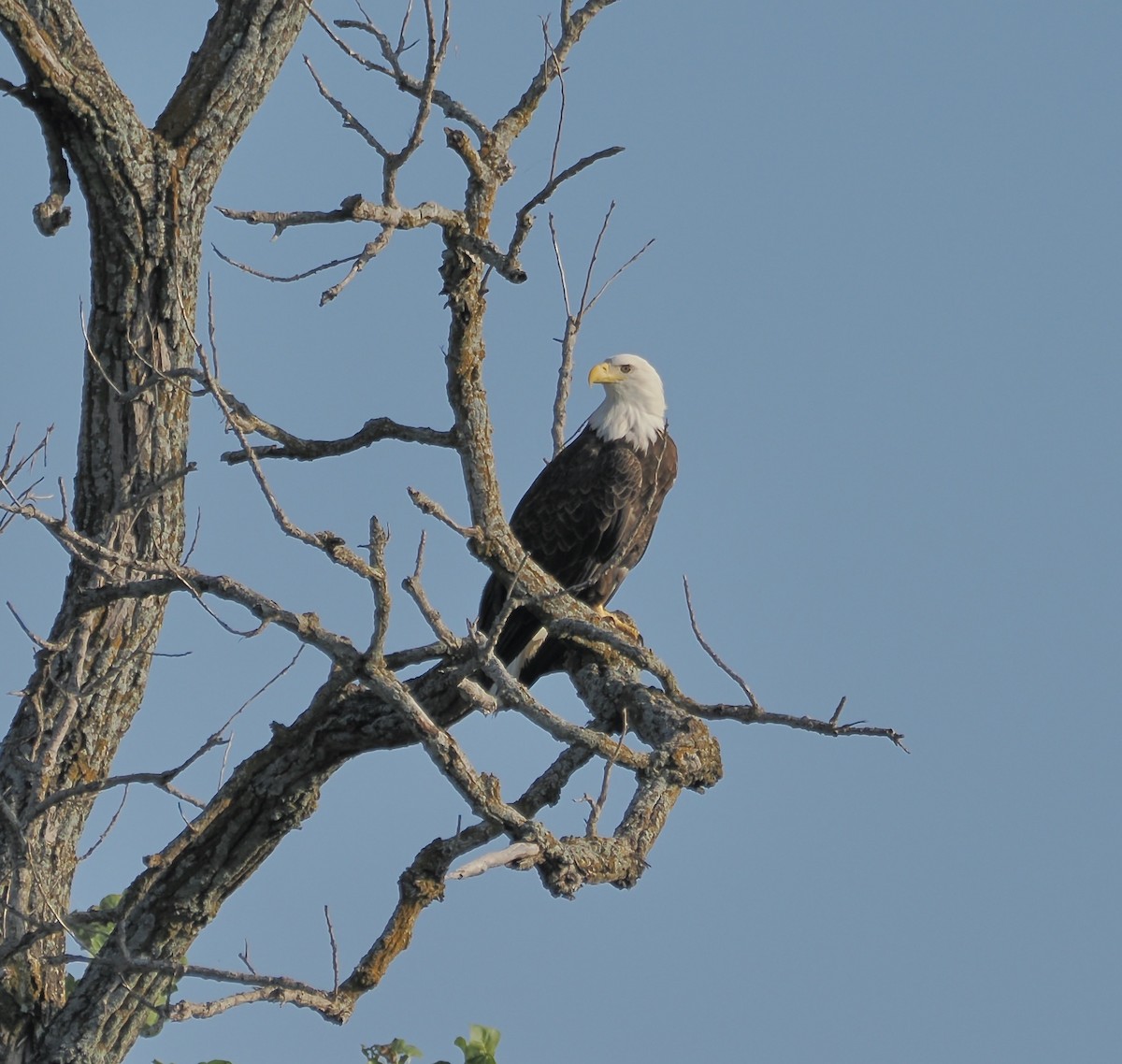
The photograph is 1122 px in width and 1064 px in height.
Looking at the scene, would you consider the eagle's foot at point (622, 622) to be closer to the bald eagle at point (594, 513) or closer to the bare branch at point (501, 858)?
the bald eagle at point (594, 513)

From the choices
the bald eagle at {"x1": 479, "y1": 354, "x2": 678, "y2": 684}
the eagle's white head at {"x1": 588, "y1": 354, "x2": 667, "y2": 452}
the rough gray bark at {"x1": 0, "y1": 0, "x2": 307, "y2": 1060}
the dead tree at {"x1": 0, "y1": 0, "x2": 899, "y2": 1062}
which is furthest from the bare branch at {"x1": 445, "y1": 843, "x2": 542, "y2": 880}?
the eagle's white head at {"x1": 588, "y1": 354, "x2": 667, "y2": 452}

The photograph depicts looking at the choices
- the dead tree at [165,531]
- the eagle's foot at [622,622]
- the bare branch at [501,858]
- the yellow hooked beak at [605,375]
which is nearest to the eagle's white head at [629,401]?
the yellow hooked beak at [605,375]

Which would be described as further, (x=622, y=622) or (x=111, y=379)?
(x=622, y=622)

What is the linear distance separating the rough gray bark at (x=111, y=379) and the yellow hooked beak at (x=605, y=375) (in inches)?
98.1

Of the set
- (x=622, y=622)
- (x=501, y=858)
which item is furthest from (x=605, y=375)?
(x=501, y=858)

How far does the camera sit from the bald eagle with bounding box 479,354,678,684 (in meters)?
6.60

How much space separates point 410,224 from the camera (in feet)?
14.2

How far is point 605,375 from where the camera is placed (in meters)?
7.15

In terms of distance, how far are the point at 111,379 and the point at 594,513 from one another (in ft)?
7.53

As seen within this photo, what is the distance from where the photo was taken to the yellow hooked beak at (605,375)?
23.5 feet

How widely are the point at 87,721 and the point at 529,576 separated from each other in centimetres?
139

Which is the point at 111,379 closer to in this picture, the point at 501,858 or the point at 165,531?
the point at 165,531

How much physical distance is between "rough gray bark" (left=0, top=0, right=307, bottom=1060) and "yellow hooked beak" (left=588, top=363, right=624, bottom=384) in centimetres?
249

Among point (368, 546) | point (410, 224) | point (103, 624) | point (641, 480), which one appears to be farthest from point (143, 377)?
point (641, 480)
